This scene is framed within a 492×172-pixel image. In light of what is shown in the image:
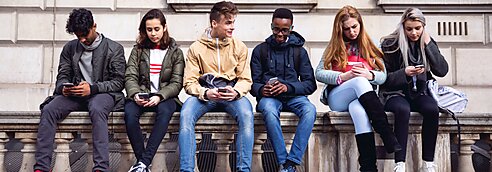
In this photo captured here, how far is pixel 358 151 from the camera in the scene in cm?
497

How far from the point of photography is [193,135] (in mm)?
4898

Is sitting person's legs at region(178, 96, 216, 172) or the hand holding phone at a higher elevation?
the hand holding phone

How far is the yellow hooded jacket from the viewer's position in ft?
17.7

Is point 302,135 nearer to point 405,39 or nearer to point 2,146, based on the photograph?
point 405,39

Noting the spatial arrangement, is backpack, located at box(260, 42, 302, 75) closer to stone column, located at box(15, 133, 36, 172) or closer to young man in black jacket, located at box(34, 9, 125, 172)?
young man in black jacket, located at box(34, 9, 125, 172)

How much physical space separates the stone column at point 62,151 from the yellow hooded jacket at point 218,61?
110 centimetres

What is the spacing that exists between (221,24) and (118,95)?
1114mm

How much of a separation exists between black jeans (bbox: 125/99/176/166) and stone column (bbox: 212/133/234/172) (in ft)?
1.44

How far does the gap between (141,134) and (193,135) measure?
1.43ft

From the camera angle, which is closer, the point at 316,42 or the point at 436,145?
the point at 436,145

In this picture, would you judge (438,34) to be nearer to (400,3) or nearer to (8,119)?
(400,3)

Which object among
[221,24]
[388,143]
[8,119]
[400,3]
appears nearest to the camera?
[388,143]

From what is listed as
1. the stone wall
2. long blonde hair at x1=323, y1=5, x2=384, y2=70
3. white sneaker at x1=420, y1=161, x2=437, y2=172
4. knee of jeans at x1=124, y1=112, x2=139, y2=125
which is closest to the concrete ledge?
knee of jeans at x1=124, y1=112, x2=139, y2=125

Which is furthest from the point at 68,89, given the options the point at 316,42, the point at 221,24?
the point at 316,42
